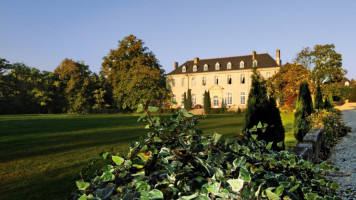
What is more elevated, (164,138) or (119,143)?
(164,138)

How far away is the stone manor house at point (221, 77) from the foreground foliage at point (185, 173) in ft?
116

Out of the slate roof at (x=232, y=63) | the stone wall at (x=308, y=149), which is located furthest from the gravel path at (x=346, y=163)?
the slate roof at (x=232, y=63)

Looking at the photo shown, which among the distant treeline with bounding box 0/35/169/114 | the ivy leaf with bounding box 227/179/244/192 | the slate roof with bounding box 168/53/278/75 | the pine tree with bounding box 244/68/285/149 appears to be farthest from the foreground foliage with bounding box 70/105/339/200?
the slate roof with bounding box 168/53/278/75

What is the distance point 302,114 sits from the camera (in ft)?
31.2

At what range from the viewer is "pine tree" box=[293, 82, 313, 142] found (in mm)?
8805

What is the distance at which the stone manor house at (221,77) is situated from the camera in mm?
38438

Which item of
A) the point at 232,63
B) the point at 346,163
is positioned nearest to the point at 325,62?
the point at 232,63

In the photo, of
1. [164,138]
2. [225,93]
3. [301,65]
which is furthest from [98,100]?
[164,138]

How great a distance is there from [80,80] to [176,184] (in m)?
42.4

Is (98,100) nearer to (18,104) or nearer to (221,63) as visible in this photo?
(18,104)

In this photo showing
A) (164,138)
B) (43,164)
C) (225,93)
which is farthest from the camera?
(225,93)

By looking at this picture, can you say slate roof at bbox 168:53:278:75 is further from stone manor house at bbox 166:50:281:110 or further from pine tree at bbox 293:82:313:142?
pine tree at bbox 293:82:313:142

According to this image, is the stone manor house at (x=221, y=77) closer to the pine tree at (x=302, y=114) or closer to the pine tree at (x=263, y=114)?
the pine tree at (x=302, y=114)

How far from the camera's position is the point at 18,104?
38.2 m
